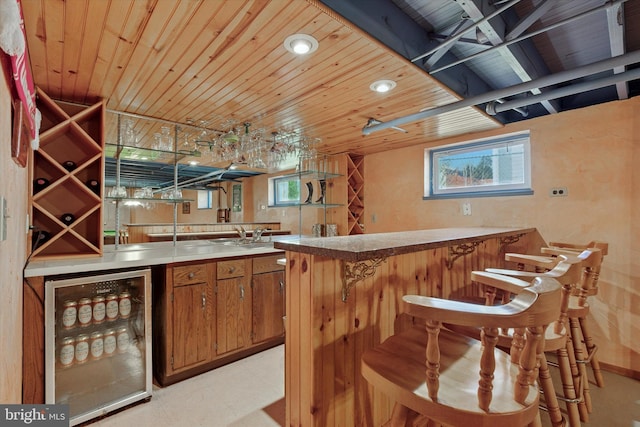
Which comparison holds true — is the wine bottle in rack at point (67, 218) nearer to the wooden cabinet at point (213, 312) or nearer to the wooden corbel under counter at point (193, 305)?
the wooden corbel under counter at point (193, 305)

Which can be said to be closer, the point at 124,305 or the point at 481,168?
the point at 124,305

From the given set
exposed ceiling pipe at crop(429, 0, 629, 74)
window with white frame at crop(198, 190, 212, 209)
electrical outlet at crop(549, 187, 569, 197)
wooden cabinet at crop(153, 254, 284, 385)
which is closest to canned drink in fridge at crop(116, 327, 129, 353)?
wooden cabinet at crop(153, 254, 284, 385)

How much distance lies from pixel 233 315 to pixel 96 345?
3.08ft

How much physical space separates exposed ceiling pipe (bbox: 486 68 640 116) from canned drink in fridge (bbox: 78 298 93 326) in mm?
3455

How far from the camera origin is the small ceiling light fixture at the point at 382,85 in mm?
2004

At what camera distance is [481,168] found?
3.27 meters

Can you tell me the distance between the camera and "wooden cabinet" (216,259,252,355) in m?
2.38

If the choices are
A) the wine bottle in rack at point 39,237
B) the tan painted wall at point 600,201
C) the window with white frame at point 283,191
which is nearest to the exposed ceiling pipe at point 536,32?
the tan painted wall at point 600,201

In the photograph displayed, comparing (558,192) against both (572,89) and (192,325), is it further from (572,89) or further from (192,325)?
(192,325)

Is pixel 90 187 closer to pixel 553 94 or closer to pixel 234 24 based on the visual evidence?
pixel 234 24

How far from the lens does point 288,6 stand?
127cm

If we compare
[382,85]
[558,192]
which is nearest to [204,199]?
[382,85]

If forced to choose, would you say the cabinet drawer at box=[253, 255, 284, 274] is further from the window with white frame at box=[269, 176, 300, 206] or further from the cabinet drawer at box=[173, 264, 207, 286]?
the window with white frame at box=[269, 176, 300, 206]

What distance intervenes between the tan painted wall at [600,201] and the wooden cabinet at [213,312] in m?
2.55
